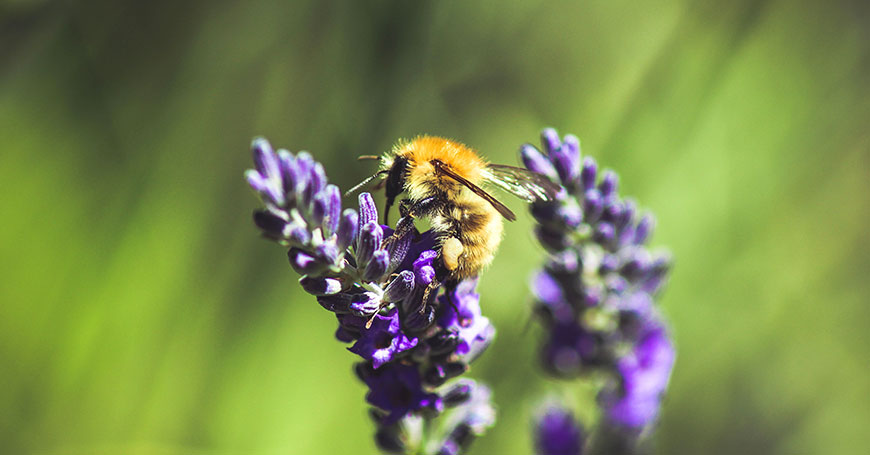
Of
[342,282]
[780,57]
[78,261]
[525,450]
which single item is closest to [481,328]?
[342,282]

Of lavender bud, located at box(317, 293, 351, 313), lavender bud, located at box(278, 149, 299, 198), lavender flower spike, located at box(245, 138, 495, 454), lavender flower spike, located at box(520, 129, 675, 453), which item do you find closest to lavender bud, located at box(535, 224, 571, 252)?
lavender flower spike, located at box(520, 129, 675, 453)

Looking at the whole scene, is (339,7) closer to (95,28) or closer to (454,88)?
(454,88)

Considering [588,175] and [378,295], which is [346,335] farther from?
A: [588,175]

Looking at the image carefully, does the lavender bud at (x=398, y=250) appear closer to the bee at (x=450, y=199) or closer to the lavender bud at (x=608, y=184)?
the bee at (x=450, y=199)

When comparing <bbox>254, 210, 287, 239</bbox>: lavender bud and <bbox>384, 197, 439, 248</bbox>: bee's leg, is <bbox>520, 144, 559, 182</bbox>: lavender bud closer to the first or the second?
<bbox>384, 197, 439, 248</bbox>: bee's leg

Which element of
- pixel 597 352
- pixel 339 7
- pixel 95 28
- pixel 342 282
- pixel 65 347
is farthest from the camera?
pixel 339 7
